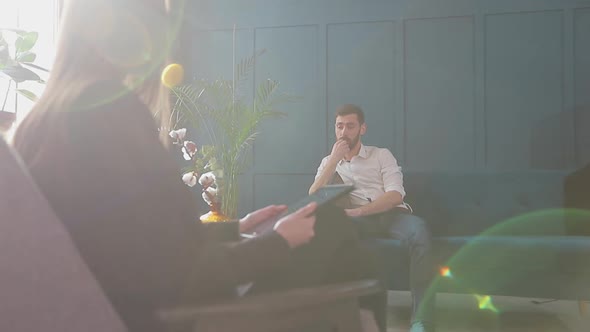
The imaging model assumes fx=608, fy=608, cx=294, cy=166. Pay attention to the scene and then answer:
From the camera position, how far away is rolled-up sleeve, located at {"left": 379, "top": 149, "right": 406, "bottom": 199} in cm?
389

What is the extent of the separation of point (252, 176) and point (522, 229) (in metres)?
2.66

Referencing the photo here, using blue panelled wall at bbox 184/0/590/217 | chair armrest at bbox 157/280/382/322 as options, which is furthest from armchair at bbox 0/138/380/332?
blue panelled wall at bbox 184/0/590/217

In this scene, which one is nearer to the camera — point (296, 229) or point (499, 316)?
point (296, 229)

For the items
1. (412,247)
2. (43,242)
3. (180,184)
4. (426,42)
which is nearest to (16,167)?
(43,242)

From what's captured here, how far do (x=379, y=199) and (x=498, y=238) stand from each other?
745mm

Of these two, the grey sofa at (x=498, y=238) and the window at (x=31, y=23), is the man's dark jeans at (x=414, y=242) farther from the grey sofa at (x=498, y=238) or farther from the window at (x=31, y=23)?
the window at (x=31, y=23)

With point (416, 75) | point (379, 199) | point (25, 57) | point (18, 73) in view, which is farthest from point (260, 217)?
point (416, 75)

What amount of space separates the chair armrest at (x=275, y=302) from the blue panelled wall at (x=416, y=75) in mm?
4238

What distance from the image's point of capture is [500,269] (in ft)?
10.9

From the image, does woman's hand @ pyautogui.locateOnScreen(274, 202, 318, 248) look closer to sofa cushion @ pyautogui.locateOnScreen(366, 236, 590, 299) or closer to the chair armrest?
the chair armrest

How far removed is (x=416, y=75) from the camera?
17.6 ft

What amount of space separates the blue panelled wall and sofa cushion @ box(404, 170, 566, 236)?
105 cm

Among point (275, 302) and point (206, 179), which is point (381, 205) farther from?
point (275, 302)

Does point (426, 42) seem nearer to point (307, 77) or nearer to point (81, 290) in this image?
point (307, 77)
